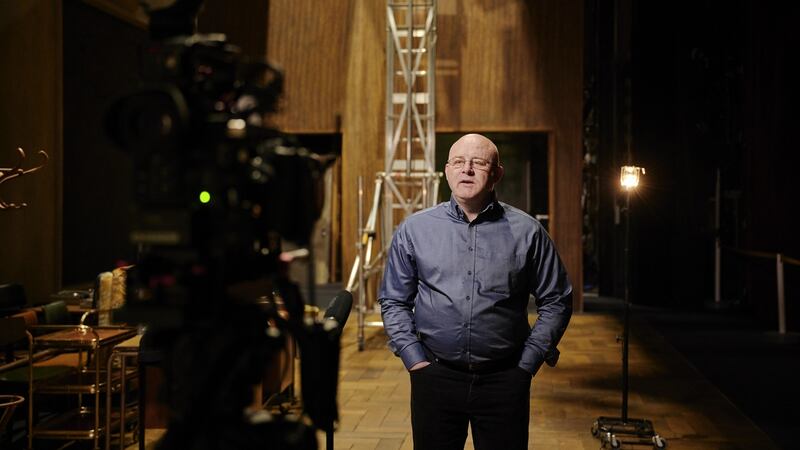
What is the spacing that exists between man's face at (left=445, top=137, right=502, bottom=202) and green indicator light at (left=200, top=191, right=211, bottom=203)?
4.86ft

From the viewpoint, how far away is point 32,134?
24.3 ft

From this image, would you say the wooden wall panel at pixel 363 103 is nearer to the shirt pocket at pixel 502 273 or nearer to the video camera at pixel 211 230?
the shirt pocket at pixel 502 273

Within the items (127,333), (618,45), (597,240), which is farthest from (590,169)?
(127,333)

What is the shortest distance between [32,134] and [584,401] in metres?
5.11

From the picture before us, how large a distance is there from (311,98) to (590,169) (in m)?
4.65

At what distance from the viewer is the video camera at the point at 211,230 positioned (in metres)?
1.11

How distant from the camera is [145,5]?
4.00 ft

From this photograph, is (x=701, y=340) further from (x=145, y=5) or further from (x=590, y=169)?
(x=145, y=5)

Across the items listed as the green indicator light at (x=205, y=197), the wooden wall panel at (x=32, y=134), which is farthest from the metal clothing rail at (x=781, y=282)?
the green indicator light at (x=205, y=197)

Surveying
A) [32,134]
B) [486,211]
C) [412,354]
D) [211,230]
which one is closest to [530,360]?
[412,354]

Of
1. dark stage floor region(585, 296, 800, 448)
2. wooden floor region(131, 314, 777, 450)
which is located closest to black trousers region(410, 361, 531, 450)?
wooden floor region(131, 314, 777, 450)

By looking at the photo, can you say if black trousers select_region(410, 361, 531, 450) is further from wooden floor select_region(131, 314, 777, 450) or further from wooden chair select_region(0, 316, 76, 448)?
wooden chair select_region(0, 316, 76, 448)

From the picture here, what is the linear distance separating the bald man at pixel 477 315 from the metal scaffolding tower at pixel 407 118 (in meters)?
5.70

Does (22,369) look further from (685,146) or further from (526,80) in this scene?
(685,146)
